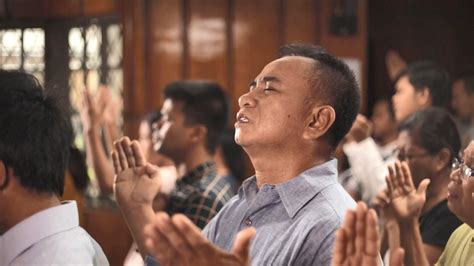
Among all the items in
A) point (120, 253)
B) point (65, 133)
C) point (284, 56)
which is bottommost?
point (120, 253)

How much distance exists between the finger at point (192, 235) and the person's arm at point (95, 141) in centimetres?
236

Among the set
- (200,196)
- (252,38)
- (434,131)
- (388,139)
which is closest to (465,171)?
(434,131)

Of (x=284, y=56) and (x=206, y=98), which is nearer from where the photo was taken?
(x=284, y=56)

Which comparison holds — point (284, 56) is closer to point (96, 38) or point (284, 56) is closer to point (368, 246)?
point (368, 246)

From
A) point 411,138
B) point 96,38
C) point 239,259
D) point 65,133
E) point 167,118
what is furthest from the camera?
point 96,38

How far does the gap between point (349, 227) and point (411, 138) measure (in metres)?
1.63

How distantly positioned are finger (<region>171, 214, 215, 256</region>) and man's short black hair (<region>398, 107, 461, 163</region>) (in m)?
1.59

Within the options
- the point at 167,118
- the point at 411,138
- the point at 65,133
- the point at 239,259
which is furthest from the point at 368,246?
the point at 167,118

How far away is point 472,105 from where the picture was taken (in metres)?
4.07

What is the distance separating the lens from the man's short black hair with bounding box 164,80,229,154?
3.65 m

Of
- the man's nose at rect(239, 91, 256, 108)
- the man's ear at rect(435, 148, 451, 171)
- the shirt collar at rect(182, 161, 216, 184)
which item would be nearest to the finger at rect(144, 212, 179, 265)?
the man's nose at rect(239, 91, 256, 108)

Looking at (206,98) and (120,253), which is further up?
(206,98)

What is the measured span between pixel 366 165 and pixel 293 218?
5.95 ft

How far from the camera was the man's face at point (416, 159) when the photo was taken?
2.93m
